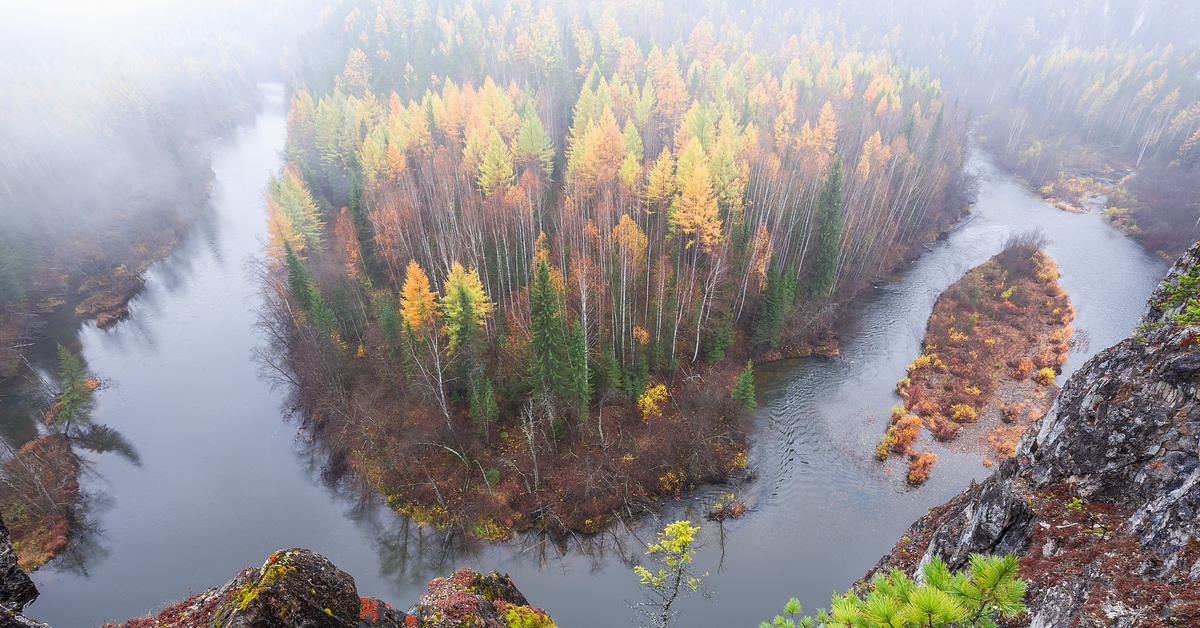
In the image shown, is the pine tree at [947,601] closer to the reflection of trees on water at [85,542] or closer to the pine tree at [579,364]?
the pine tree at [579,364]

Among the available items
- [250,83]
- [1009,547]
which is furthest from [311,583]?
[250,83]

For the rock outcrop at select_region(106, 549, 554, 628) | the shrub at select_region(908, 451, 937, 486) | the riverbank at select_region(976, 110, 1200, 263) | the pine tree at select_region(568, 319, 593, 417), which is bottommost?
the riverbank at select_region(976, 110, 1200, 263)

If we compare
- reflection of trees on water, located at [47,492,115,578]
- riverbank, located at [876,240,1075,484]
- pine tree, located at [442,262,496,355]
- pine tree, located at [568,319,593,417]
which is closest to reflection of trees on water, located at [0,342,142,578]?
reflection of trees on water, located at [47,492,115,578]

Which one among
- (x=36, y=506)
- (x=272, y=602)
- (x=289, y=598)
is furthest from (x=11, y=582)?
(x=36, y=506)

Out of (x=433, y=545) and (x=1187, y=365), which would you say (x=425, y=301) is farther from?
(x=1187, y=365)

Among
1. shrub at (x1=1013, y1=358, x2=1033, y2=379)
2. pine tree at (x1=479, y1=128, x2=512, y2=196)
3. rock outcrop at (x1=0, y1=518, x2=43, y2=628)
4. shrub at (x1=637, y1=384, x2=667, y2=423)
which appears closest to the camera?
rock outcrop at (x1=0, y1=518, x2=43, y2=628)

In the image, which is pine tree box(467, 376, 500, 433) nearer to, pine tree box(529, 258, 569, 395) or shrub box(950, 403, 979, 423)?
pine tree box(529, 258, 569, 395)

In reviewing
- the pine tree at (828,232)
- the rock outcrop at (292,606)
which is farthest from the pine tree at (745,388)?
the rock outcrop at (292,606)

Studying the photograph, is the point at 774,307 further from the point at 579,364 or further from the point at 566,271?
the point at 579,364
